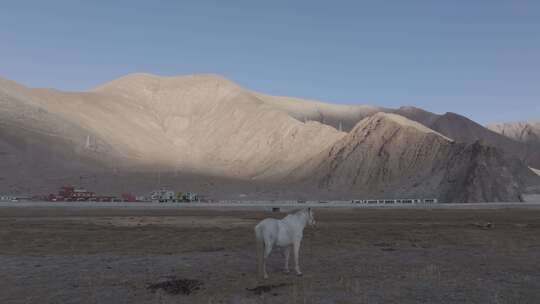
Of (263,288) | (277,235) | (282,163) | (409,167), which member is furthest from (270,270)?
(282,163)

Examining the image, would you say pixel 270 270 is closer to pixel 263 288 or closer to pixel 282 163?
pixel 263 288

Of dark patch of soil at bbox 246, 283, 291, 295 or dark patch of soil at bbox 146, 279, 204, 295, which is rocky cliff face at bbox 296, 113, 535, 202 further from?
dark patch of soil at bbox 146, 279, 204, 295

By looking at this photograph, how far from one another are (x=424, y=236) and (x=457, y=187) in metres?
84.8

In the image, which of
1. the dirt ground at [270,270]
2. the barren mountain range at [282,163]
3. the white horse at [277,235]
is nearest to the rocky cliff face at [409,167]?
the barren mountain range at [282,163]

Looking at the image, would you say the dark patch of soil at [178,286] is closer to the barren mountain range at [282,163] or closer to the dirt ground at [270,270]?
the dirt ground at [270,270]

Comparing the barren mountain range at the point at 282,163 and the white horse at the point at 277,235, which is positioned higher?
the barren mountain range at the point at 282,163

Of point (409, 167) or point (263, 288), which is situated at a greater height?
point (409, 167)

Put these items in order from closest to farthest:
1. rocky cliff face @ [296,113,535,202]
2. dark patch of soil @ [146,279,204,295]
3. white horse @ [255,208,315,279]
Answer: dark patch of soil @ [146,279,204,295] < white horse @ [255,208,315,279] < rocky cliff face @ [296,113,535,202]

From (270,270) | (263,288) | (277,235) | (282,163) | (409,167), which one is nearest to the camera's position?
(263,288)

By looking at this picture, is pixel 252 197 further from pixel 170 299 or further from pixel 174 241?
pixel 170 299

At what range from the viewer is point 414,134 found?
144 metres

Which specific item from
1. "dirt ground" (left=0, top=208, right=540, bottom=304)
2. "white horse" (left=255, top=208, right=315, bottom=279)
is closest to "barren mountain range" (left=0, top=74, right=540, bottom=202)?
"dirt ground" (left=0, top=208, right=540, bottom=304)

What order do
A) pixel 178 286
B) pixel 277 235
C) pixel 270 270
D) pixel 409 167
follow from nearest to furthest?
pixel 178 286 < pixel 277 235 < pixel 270 270 < pixel 409 167

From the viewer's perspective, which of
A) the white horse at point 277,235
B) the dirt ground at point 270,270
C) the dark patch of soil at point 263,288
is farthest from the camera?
the white horse at point 277,235
